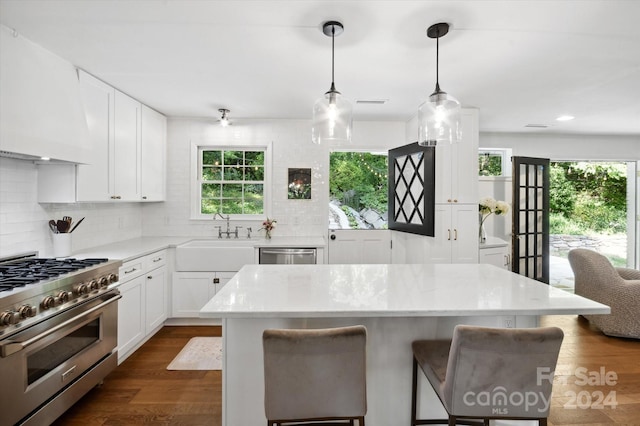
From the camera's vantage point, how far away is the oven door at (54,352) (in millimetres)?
1680

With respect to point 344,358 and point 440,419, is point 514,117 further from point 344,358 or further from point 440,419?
point 344,358

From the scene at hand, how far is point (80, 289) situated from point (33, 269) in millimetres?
358

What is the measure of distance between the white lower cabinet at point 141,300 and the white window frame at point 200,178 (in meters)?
0.94

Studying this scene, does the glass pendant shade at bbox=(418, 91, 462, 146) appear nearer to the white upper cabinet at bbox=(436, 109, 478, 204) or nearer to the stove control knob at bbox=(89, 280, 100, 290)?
the white upper cabinet at bbox=(436, 109, 478, 204)

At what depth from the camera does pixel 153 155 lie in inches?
158

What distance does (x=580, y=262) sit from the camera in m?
3.87

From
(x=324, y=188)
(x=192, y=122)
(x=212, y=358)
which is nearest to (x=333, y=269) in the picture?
(x=212, y=358)

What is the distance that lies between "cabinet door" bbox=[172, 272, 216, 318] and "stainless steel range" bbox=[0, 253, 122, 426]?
1.15 metres

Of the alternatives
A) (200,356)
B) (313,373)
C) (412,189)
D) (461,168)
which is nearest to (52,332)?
(200,356)

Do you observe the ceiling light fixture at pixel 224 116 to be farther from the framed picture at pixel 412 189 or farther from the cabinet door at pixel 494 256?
the cabinet door at pixel 494 256

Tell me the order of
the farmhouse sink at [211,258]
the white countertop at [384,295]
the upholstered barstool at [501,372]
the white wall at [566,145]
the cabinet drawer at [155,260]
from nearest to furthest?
1. the upholstered barstool at [501,372]
2. the white countertop at [384,295]
3. the cabinet drawer at [155,260]
4. the farmhouse sink at [211,258]
5. the white wall at [566,145]

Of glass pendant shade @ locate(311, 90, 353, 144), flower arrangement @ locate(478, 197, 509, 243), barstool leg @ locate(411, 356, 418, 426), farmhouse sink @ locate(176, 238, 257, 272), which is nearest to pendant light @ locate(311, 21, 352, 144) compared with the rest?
glass pendant shade @ locate(311, 90, 353, 144)

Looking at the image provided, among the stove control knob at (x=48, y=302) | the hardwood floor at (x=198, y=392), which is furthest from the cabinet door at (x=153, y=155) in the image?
the stove control knob at (x=48, y=302)

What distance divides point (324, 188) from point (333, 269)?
7.25ft
